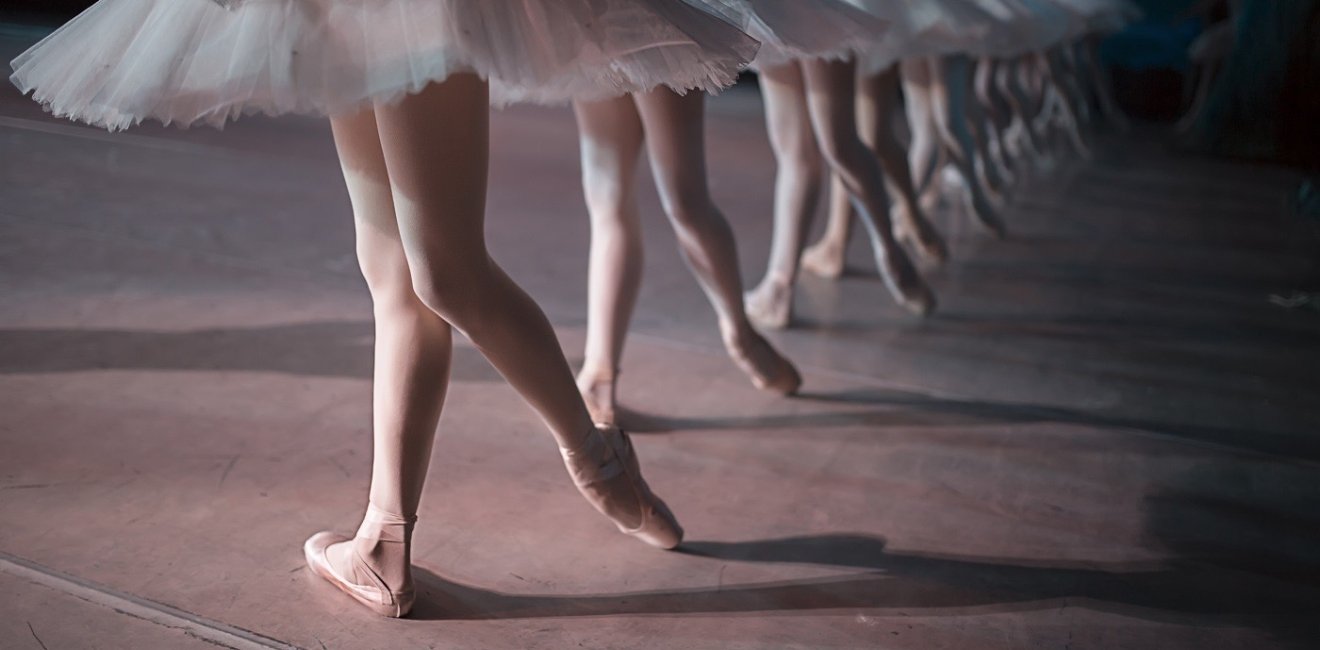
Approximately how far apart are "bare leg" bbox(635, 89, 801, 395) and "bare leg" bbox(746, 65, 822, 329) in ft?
1.28

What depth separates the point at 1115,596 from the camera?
163cm

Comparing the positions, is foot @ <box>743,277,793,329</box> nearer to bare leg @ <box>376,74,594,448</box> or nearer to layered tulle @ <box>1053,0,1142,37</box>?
bare leg @ <box>376,74,594,448</box>

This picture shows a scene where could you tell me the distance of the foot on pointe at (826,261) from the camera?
11.1 feet

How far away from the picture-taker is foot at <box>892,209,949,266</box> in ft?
11.3

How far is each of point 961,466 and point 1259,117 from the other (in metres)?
4.77

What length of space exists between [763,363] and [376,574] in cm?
107

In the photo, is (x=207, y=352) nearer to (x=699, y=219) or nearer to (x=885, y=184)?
(x=699, y=219)

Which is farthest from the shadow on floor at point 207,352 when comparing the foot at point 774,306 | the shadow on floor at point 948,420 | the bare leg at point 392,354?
the bare leg at point 392,354

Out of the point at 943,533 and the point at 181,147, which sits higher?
the point at 943,533

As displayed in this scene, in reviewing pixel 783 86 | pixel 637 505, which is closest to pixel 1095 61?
pixel 783 86

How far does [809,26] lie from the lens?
1833 mm

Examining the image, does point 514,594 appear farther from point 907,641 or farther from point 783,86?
point 783,86

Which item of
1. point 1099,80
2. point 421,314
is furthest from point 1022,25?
point 1099,80

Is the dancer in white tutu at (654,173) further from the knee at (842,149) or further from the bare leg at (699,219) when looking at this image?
the knee at (842,149)
